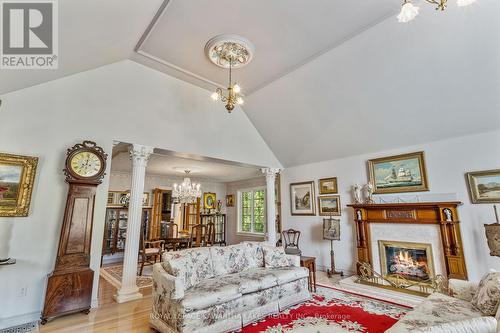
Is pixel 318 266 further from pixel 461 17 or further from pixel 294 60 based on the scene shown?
pixel 461 17

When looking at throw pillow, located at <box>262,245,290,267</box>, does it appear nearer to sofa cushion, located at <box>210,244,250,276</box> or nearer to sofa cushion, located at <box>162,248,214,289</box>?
sofa cushion, located at <box>210,244,250,276</box>

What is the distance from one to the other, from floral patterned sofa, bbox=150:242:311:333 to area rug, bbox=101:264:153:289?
193cm

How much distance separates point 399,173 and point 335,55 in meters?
2.60

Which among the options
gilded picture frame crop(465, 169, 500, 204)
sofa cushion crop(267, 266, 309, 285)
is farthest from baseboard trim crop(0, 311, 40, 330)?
gilded picture frame crop(465, 169, 500, 204)

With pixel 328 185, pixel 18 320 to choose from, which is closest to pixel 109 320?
pixel 18 320

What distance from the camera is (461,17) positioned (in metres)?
2.80

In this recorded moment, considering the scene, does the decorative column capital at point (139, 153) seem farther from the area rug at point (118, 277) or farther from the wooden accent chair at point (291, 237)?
the wooden accent chair at point (291, 237)

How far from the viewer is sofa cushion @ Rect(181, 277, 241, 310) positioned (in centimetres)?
246

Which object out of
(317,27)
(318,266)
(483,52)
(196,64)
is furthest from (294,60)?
(318,266)

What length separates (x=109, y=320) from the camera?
3.01 metres

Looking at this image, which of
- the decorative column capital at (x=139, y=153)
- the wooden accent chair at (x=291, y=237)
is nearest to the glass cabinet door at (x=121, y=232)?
the decorative column capital at (x=139, y=153)

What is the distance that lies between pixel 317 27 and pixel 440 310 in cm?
345

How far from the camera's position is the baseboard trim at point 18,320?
2771 millimetres

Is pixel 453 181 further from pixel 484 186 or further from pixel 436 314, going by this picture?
pixel 436 314
